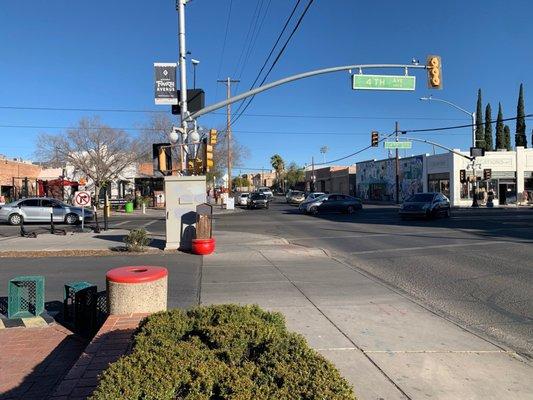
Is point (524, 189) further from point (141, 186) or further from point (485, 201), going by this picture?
point (141, 186)

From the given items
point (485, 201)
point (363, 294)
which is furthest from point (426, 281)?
point (485, 201)

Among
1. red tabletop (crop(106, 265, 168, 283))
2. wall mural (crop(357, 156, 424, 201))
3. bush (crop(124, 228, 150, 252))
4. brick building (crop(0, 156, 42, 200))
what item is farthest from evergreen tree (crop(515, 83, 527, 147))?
red tabletop (crop(106, 265, 168, 283))

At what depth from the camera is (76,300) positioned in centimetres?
647

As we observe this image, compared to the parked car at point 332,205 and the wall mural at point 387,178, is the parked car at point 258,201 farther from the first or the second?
the wall mural at point 387,178

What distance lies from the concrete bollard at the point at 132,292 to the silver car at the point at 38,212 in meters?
24.3

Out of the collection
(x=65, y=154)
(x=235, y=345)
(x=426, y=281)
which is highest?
(x=65, y=154)

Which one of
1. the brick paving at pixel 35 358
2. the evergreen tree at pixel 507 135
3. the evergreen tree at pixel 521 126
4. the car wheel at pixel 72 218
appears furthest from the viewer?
the evergreen tree at pixel 507 135

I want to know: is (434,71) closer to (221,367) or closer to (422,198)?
(422,198)

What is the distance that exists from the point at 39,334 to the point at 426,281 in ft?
23.1

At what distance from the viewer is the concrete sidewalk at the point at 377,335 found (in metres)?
4.42

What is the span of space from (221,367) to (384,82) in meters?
15.7

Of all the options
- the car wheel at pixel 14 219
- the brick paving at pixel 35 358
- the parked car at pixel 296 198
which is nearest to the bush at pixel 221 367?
the brick paving at pixel 35 358

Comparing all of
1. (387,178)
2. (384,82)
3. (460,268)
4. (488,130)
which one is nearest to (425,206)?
(384,82)

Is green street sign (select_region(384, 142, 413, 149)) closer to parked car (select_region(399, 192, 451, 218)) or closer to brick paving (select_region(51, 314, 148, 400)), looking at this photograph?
parked car (select_region(399, 192, 451, 218))
